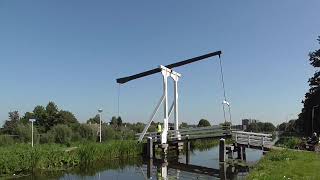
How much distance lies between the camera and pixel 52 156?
27516 mm

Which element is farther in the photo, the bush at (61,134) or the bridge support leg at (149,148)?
the bush at (61,134)

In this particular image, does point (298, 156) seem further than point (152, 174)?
No

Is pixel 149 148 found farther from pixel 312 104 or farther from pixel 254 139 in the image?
pixel 312 104

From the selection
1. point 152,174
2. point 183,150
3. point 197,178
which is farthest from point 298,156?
point 183,150

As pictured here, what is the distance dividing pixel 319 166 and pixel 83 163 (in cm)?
1638

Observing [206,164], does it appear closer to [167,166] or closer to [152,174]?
[167,166]

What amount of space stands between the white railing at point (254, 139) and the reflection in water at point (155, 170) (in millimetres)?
2149

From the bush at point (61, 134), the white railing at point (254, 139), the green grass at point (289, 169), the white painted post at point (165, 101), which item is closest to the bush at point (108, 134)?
the bush at point (61, 134)

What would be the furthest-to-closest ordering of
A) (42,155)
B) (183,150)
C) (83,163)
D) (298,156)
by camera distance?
1. (183,150)
2. (83,163)
3. (42,155)
4. (298,156)

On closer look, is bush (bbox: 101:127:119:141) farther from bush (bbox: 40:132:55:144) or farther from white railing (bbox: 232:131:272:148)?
white railing (bbox: 232:131:272:148)

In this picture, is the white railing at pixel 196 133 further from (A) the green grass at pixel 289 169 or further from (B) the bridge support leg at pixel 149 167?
A: (A) the green grass at pixel 289 169

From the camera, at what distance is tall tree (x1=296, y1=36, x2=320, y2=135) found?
57969 mm

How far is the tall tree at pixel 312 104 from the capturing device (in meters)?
58.0

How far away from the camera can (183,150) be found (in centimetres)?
4444
